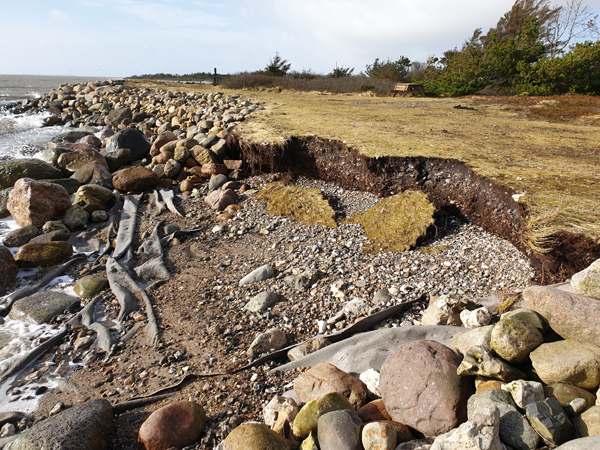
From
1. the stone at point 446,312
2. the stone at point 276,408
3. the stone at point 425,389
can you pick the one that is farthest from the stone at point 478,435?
the stone at point 446,312

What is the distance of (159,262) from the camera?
5.15 meters

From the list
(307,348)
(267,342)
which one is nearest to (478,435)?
(307,348)

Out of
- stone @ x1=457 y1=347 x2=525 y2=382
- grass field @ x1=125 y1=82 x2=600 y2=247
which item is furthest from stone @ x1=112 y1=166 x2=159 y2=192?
stone @ x1=457 y1=347 x2=525 y2=382

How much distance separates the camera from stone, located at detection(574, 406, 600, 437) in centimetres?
193

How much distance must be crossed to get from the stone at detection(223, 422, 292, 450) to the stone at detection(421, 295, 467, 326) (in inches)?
72.4

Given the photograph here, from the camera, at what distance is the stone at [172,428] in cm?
258

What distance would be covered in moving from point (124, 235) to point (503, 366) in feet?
18.6

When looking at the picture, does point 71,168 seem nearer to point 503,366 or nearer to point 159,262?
point 159,262

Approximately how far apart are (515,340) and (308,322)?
2086 mm

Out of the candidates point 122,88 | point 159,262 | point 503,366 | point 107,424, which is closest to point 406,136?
point 159,262

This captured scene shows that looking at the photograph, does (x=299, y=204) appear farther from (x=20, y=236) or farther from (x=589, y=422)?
(x=589, y=422)

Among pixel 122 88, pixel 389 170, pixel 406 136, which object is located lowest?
pixel 389 170

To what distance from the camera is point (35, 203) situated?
6570mm

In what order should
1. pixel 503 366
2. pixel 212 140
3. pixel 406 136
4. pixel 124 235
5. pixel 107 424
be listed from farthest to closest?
pixel 212 140 < pixel 406 136 < pixel 124 235 < pixel 107 424 < pixel 503 366
